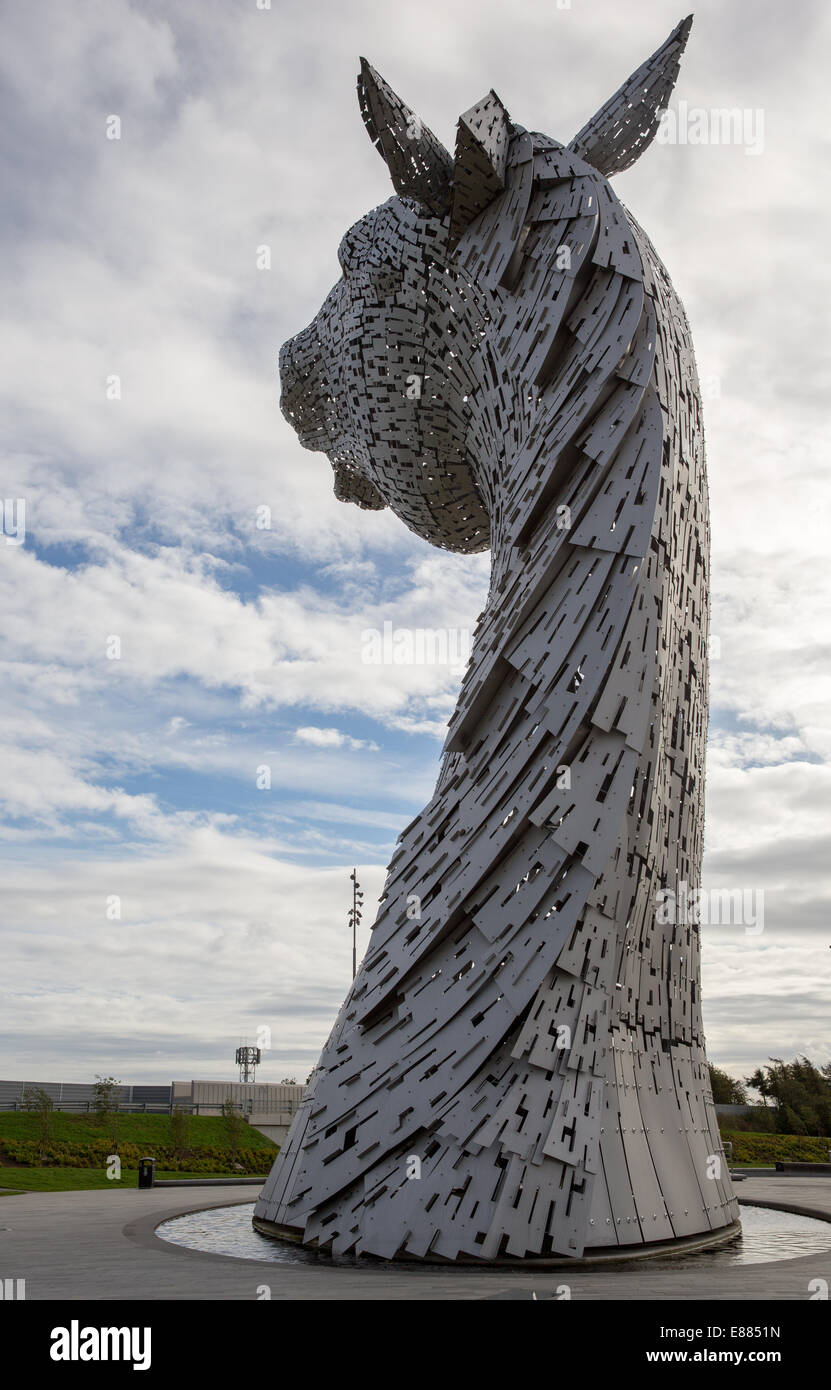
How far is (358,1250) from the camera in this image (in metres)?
6.70

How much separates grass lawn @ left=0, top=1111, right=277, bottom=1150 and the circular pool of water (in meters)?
13.4

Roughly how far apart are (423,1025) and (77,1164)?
53.0 ft

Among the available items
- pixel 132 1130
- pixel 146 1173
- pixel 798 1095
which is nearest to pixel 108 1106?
pixel 132 1130

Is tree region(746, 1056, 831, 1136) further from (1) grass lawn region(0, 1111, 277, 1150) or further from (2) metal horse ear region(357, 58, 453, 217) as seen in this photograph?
(2) metal horse ear region(357, 58, 453, 217)

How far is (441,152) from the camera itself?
10.4m

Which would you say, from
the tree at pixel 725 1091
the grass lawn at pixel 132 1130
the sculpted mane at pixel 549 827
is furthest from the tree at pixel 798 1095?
the sculpted mane at pixel 549 827

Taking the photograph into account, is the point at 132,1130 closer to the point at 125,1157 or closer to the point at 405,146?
the point at 125,1157

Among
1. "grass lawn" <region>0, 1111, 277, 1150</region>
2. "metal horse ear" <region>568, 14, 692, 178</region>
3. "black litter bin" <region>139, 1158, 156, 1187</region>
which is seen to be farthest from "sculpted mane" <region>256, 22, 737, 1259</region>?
"grass lawn" <region>0, 1111, 277, 1150</region>

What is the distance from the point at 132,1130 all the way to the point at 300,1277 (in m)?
20.8

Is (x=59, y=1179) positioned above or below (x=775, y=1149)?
above

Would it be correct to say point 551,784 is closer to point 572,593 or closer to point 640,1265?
point 572,593

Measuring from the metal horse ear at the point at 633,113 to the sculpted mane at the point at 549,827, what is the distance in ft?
5.36

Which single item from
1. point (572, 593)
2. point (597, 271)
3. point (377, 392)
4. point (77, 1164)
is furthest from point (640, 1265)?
point (77, 1164)

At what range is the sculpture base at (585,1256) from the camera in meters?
6.24
